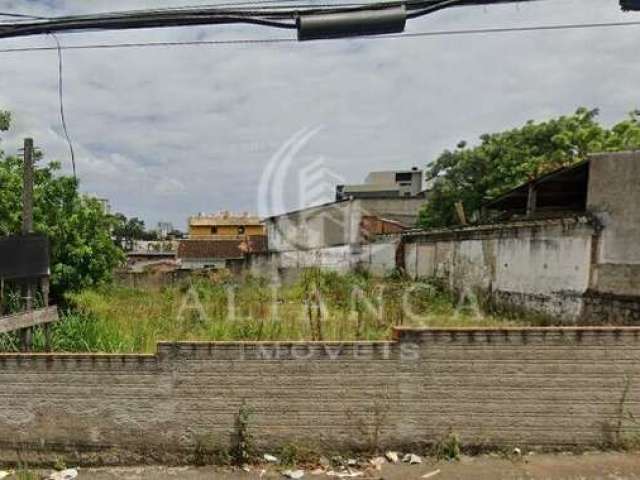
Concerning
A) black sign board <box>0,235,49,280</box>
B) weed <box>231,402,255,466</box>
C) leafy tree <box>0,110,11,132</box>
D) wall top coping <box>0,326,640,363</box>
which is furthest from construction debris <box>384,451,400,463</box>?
leafy tree <box>0,110,11,132</box>

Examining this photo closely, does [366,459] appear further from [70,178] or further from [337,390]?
[70,178]

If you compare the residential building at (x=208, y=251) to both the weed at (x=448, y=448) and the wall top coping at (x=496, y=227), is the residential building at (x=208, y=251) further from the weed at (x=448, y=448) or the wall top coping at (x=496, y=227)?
the weed at (x=448, y=448)

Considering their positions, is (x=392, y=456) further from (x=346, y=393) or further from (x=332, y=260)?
(x=332, y=260)

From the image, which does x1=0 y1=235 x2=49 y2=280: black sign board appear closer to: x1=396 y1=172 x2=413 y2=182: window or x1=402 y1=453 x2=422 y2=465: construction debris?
x1=402 y1=453 x2=422 y2=465: construction debris

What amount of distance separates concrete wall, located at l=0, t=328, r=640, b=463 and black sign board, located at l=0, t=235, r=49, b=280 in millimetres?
954

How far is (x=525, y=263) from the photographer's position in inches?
369

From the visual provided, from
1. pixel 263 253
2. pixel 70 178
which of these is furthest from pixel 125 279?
pixel 70 178

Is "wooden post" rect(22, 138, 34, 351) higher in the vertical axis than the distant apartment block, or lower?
lower

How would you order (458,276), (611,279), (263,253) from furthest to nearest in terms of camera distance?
(263,253) → (458,276) → (611,279)

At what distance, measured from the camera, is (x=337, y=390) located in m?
3.99

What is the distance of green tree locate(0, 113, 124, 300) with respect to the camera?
7258 mm

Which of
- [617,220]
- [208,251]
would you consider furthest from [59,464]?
[208,251]

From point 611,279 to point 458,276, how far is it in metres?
5.39

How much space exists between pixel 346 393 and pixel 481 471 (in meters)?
1.28
